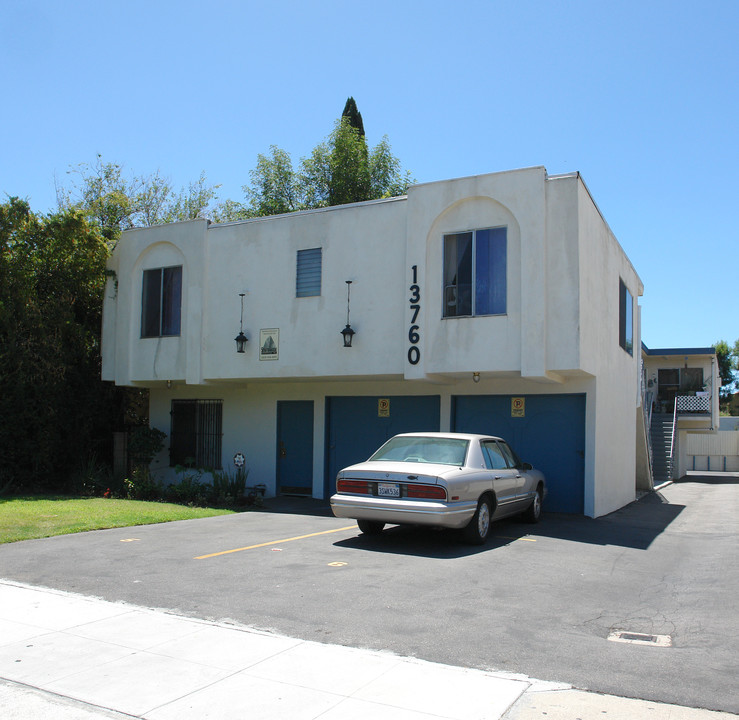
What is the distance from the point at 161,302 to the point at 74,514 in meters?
6.30

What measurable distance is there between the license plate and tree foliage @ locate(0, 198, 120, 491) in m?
10.4

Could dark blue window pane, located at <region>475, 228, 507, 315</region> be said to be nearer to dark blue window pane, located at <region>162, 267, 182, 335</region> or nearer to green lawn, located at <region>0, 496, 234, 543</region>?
green lawn, located at <region>0, 496, 234, 543</region>

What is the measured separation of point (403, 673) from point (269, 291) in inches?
460

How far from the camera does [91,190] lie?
3098 centimetres

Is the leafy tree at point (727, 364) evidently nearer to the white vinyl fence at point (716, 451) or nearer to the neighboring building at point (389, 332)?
the white vinyl fence at point (716, 451)

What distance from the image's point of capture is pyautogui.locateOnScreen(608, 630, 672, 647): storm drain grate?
18.8 feet

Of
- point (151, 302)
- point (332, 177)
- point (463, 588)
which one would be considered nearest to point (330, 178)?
point (332, 177)

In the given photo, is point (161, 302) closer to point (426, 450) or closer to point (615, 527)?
point (426, 450)

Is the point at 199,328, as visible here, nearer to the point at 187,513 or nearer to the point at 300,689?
the point at 187,513

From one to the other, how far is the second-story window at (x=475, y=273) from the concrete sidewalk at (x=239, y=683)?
8.80 m

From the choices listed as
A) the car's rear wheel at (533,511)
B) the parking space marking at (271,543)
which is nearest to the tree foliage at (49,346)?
the parking space marking at (271,543)

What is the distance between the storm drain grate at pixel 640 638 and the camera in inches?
226

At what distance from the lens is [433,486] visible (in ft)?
29.8

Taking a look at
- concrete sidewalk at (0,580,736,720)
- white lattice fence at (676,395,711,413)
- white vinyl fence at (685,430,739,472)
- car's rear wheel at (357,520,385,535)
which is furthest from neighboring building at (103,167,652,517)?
white vinyl fence at (685,430,739,472)
